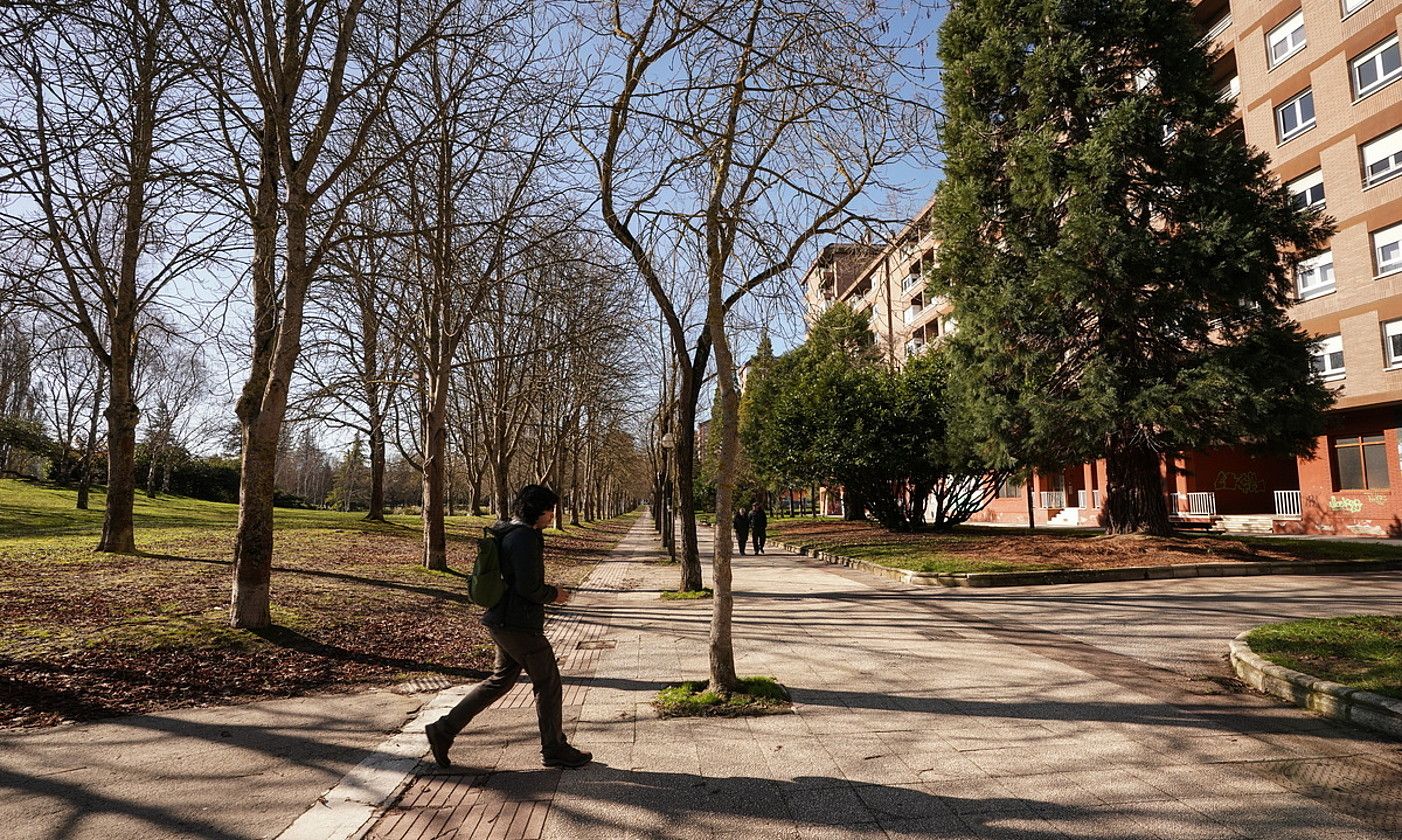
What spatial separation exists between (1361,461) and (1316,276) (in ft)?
19.9

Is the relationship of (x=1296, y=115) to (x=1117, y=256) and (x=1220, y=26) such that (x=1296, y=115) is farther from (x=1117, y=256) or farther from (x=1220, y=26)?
(x=1117, y=256)

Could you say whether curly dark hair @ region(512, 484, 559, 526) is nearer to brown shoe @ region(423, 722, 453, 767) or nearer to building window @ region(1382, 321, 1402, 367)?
brown shoe @ region(423, 722, 453, 767)

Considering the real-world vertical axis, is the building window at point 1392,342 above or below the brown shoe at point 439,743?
above

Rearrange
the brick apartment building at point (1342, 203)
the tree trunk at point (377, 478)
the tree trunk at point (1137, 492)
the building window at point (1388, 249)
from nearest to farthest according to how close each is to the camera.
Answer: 1. the tree trunk at point (1137, 492)
2. the building window at point (1388, 249)
3. the brick apartment building at point (1342, 203)
4. the tree trunk at point (377, 478)

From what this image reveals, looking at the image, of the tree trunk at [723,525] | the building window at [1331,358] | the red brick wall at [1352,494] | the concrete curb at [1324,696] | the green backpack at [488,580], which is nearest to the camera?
the green backpack at [488,580]

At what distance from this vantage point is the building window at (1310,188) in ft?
79.8

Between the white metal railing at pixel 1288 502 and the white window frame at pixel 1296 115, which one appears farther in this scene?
the white metal railing at pixel 1288 502

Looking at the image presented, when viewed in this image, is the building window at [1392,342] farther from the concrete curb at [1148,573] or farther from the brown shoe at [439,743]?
the brown shoe at [439,743]

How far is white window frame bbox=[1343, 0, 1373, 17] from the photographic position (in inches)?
887

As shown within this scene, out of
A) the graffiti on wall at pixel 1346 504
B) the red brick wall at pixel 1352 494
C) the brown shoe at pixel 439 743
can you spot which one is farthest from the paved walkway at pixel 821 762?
the graffiti on wall at pixel 1346 504

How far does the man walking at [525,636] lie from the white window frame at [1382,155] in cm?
2790

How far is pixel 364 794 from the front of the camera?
423 centimetres

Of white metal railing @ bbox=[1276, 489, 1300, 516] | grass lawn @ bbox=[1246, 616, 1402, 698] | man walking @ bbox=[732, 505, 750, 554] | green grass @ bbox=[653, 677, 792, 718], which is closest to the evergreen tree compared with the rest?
man walking @ bbox=[732, 505, 750, 554]

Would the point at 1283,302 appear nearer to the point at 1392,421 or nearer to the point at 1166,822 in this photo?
the point at 1392,421
